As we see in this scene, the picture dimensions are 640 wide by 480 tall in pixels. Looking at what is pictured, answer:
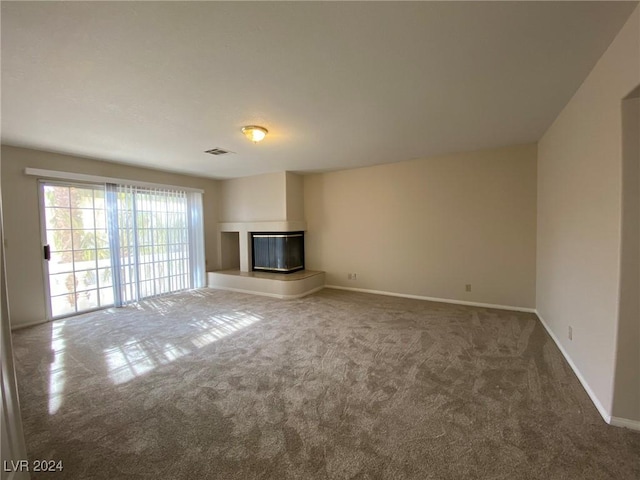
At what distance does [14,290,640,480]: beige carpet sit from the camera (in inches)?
58.9

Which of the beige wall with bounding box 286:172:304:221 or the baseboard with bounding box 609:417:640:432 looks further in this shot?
the beige wall with bounding box 286:172:304:221

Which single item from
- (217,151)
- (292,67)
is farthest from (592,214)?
(217,151)

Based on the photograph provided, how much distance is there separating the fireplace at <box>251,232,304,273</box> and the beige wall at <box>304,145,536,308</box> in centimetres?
34

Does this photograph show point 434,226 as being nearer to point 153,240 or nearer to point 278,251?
point 278,251

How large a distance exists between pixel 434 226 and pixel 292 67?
353cm

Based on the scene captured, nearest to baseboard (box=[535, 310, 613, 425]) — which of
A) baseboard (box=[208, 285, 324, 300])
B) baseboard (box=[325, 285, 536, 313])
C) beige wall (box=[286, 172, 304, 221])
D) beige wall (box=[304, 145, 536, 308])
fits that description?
baseboard (box=[325, 285, 536, 313])

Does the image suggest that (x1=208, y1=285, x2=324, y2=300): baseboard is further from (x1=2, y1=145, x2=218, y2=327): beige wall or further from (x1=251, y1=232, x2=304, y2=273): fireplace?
(x1=2, y1=145, x2=218, y2=327): beige wall

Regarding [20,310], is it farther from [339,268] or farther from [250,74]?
[339,268]

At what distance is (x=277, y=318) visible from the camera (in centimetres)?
385

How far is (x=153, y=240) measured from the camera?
510cm

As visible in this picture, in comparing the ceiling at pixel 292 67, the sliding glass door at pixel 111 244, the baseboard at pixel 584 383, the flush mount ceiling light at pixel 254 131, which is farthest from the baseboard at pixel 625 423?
the sliding glass door at pixel 111 244

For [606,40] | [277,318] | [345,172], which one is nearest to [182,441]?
[277,318]

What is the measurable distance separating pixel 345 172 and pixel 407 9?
4014mm

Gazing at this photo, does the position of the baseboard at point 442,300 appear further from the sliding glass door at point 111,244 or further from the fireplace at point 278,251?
the sliding glass door at point 111,244
